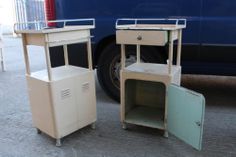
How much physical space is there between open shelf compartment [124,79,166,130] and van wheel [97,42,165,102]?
37 cm

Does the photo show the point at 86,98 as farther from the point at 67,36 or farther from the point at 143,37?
the point at 143,37

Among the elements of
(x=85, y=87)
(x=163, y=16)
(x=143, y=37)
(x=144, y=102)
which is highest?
(x=163, y=16)

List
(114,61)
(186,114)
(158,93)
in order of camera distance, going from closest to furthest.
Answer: (186,114) < (158,93) < (114,61)

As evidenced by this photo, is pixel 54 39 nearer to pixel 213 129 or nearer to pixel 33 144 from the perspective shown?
pixel 33 144

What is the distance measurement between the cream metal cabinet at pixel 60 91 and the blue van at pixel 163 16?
701 mm

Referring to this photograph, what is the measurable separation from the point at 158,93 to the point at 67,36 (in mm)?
1049

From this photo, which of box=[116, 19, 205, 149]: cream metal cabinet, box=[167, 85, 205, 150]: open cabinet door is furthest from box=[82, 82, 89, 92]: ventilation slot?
box=[167, 85, 205, 150]: open cabinet door

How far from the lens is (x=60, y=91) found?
1.99 metres

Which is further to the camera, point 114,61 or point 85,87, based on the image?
point 114,61

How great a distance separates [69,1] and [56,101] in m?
1.36

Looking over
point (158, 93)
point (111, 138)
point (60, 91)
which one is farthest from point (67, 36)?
point (158, 93)

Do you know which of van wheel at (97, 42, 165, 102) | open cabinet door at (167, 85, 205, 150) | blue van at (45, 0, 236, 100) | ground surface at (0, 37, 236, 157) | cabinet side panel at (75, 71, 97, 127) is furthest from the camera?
van wheel at (97, 42, 165, 102)

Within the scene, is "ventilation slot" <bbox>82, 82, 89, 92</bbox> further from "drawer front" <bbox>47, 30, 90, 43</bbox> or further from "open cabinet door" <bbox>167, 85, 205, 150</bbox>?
"open cabinet door" <bbox>167, 85, 205, 150</bbox>

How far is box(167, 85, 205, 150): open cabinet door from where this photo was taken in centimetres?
173
